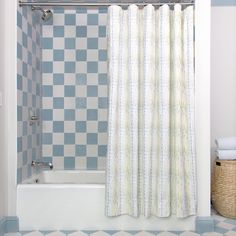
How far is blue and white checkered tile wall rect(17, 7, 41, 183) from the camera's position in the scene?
6.99ft

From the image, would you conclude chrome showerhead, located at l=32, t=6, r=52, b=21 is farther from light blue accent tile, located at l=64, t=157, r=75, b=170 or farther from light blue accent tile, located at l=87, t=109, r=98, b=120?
light blue accent tile, located at l=64, t=157, r=75, b=170

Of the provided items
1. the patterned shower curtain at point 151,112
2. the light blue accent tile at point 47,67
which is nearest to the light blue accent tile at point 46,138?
the light blue accent tile at point 47,67

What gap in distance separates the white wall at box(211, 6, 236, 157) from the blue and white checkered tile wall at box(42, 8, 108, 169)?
3.41 feet

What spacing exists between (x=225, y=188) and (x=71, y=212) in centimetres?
119

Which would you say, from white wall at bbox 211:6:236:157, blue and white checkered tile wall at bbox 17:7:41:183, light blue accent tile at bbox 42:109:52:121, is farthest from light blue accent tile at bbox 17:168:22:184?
white wall at bbox 211:6:236:157

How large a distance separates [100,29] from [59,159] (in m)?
1.28

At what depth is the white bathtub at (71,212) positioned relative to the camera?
6.63 ft

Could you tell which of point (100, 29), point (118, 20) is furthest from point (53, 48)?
point (118, 20)

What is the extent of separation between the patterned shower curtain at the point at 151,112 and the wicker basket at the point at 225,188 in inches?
17.7

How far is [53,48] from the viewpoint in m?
2.71

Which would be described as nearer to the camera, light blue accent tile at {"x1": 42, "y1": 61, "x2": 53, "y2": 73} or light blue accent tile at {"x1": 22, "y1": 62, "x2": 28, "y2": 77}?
light blue accent tile at {"x1": 22, "y1": 62, "x2": 28, "y2": 77}

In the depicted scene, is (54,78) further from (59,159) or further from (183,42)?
(183,42)

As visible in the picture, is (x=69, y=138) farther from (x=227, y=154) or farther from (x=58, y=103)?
(x=227, y=154)

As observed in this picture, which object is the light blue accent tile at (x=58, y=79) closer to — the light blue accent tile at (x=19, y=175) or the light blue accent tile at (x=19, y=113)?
the light blue accent tile at (x=19, y=113)
